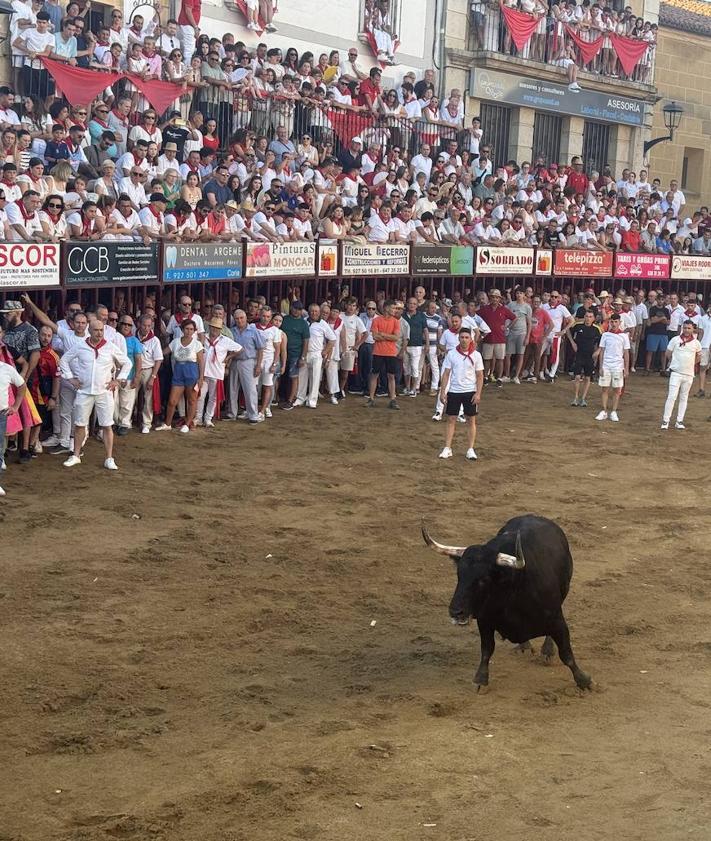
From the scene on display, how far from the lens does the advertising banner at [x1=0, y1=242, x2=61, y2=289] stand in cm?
1539

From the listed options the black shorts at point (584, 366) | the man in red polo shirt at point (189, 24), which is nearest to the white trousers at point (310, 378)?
the black shorts at point (584, 366)

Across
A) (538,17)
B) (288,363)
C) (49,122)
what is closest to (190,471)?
(288,363)

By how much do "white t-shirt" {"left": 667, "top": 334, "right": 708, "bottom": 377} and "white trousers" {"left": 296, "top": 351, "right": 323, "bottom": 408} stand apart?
558cm

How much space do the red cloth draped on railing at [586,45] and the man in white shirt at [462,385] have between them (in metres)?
18.5

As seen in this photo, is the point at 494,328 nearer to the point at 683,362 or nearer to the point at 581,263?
the point at 581,263

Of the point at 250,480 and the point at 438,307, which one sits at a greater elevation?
the point at 438,307

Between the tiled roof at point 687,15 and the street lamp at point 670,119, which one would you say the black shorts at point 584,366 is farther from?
the tiled roof at point 687,15

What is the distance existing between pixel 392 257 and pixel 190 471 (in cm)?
849

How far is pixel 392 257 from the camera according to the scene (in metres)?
22.8

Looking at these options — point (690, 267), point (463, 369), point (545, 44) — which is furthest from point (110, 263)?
point (545, 44)

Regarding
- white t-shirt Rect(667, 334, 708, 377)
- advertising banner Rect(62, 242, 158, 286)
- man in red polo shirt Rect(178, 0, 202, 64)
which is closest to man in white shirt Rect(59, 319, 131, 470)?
advertising banner Rect(62, 242, 158, 286)

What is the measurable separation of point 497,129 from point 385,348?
13534 mm

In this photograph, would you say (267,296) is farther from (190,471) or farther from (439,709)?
(439,709)

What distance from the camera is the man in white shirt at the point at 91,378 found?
15055 millimetres
